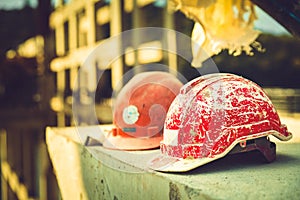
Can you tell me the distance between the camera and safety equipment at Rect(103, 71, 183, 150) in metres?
2.18

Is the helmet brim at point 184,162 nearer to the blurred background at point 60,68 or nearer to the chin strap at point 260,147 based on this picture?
the chin strap at point 260,147

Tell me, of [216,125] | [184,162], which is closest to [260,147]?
[216,125]

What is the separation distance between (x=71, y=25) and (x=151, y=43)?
3.67m

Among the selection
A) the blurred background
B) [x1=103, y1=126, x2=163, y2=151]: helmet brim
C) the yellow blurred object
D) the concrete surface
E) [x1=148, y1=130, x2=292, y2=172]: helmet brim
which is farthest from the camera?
the blurred background

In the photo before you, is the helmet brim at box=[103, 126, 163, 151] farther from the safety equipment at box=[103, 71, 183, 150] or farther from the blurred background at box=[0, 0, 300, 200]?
the blurred background at box=[0, 0, 300, 200]

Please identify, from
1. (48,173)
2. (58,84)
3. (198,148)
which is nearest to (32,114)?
(48,173)

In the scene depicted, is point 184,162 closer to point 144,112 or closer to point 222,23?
point 144,112

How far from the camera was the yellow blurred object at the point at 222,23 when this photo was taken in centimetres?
240

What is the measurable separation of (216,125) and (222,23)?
1056 mm

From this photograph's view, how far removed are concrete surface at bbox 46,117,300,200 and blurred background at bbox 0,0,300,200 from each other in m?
1.97

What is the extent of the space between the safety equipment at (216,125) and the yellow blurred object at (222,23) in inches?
32.7

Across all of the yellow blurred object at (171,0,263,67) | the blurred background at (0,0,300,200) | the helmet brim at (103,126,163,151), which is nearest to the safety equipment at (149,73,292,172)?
the helmet brim at (103,126,163,151)

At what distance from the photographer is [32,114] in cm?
657

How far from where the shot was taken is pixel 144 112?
2184 millimetres
